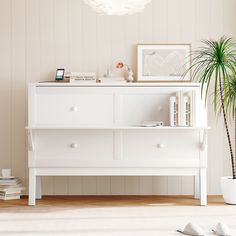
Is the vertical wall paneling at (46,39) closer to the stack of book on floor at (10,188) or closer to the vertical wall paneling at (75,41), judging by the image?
the vertical wall paneling at (75,41)

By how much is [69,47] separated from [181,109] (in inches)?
51.5

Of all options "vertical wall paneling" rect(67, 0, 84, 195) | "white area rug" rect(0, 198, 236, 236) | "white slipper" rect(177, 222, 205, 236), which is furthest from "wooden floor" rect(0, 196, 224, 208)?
"white slipper" rect(177, 222, 205, 236)

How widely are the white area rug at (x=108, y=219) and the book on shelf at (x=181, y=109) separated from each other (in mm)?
721

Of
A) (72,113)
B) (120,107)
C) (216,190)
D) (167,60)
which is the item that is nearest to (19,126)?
(72,113)

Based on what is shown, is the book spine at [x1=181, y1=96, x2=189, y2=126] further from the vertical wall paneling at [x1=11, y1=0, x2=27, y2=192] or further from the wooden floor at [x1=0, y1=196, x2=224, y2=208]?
the vertical wall paneling at [x1=11, y1=0, x2=27, y2=192]

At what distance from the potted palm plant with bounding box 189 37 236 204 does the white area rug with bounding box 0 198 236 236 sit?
0.22m

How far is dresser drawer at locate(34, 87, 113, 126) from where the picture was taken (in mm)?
4668

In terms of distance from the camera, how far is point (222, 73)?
4.93 m

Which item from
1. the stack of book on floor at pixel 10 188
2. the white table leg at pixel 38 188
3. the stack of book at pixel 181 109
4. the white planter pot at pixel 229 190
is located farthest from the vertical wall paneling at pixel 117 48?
the white planter pot at pixel 229 190

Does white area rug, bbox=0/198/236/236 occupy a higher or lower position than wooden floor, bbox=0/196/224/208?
higher

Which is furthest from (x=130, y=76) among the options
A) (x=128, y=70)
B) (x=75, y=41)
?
(x=75, y=41)

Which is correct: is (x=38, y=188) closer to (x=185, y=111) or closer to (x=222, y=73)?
(x=185, y=111)

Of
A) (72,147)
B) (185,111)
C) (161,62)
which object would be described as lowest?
(72,147)

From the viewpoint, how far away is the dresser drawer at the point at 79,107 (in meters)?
4.67
